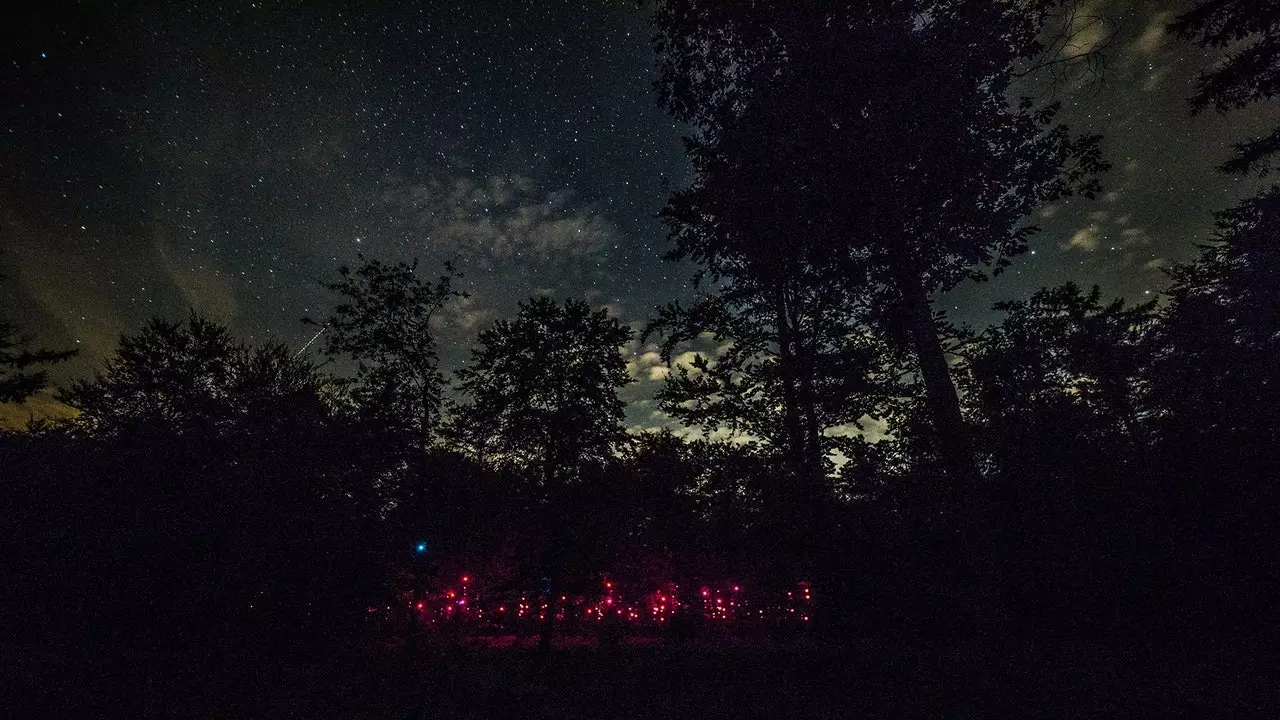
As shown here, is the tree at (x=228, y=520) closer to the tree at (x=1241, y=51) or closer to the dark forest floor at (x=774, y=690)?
the dark forest floor at (x=774, y=690)

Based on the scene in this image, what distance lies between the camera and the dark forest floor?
7.63 metres

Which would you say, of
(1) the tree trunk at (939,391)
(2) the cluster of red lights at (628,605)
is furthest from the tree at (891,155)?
(2) the cluster of red lights at (628,605)

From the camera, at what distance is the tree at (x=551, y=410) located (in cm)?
1805

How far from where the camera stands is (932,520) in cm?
937

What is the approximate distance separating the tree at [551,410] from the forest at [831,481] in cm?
329

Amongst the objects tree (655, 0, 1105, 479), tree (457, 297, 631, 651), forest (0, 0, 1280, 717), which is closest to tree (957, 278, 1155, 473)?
forest (0, 0, 1280, 717)

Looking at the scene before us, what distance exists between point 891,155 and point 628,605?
85.2 feet

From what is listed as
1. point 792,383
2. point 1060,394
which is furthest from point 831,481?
point 1060,394

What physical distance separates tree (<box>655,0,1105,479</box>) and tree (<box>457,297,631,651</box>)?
11.3m

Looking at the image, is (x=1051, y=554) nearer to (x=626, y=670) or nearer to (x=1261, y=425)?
(x=1261, y=425)

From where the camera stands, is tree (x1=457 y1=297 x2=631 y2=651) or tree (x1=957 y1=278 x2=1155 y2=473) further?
tree (x1=457 y1=297 x2=631 y2=651)

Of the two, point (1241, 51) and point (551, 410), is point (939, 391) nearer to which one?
point (1241, 51)

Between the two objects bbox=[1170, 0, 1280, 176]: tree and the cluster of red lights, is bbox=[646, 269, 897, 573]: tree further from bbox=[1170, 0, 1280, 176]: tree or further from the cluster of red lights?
bbox=[1170, 0, 1280, 176]: tree

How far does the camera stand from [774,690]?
975 centimetres
